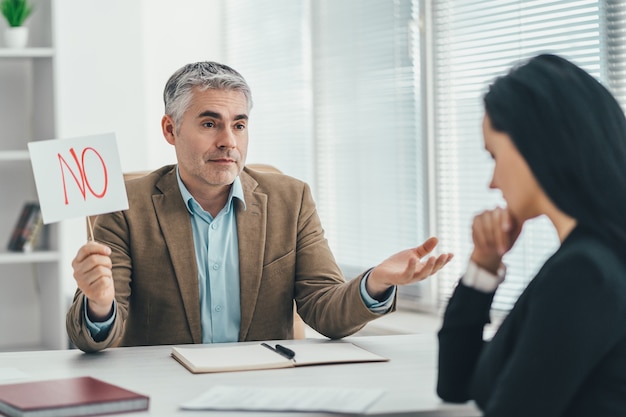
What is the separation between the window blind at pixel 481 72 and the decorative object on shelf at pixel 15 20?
1.69 m

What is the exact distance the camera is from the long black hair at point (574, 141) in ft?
3.87

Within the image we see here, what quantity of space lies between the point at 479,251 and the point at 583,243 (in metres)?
0.23

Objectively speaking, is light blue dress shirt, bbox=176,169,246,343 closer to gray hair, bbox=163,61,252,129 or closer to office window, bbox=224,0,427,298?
gray hair, bbox=163,61,252,129

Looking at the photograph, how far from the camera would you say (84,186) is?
5.88 ft

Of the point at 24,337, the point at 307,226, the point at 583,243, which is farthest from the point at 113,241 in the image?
the point at 24,337

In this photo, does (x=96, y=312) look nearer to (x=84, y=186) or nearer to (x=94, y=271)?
(x=94, y=271)

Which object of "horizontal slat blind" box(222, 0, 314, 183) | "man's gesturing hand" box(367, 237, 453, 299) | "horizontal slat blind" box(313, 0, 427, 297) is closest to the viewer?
"man's gesturing hand" box(367, 237, 453, 299)

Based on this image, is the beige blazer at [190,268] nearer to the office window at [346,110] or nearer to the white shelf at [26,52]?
the office window at [346,110]

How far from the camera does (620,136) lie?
1.20 metres

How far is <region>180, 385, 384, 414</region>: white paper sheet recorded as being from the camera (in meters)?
1.38

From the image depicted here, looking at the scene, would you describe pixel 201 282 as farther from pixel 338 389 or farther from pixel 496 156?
pixel 496 156

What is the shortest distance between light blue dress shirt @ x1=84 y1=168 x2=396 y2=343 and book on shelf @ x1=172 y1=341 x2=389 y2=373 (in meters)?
0.30

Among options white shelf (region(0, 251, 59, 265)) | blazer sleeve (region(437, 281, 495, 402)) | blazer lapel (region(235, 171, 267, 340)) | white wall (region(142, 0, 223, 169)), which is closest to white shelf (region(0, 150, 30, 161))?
white shelf (region(0, 251, 59, 265))

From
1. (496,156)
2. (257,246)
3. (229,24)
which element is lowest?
(257,246)
